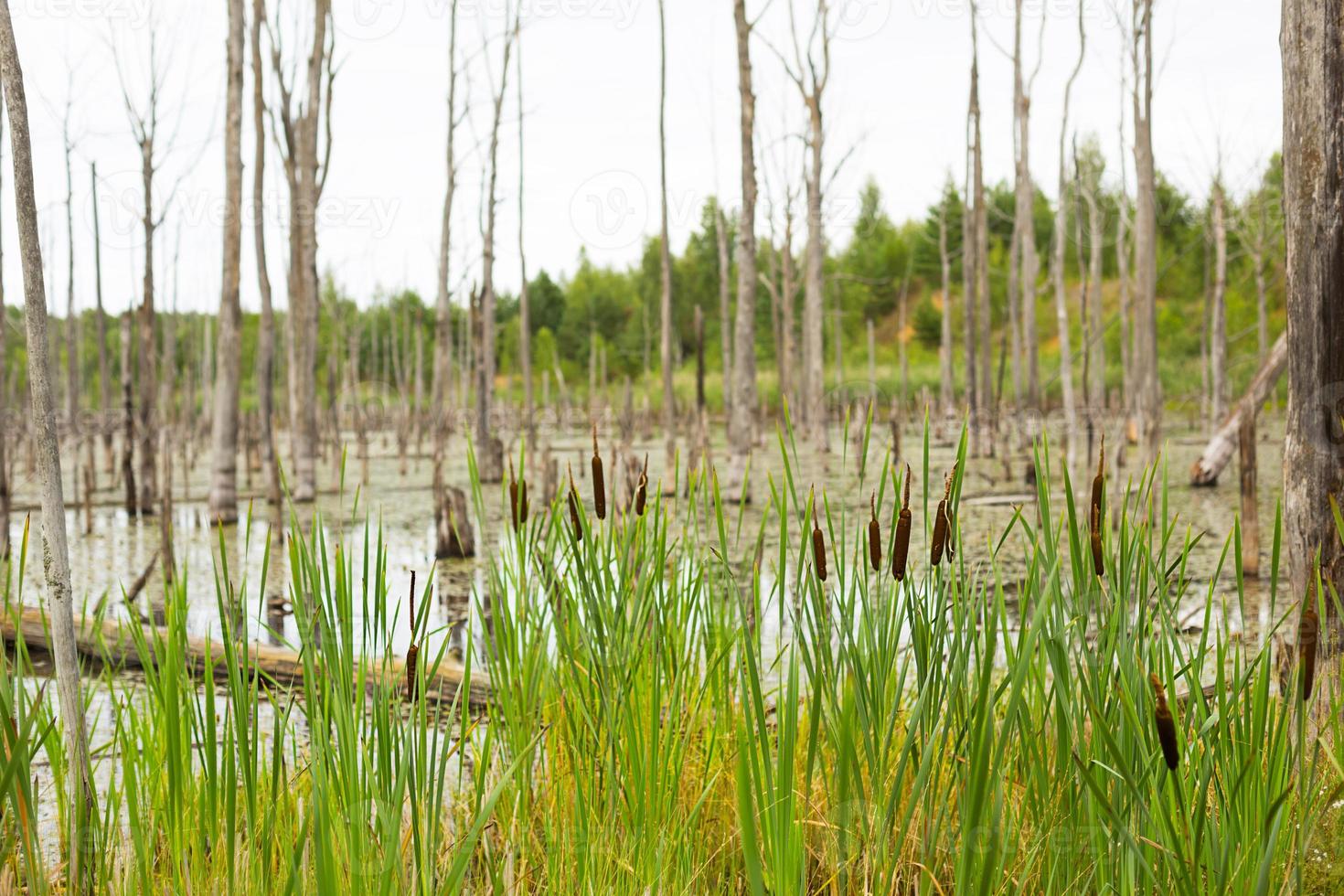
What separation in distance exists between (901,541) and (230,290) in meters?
6.84

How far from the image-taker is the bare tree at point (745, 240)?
850 cm

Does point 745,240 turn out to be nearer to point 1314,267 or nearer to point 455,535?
point 455,535

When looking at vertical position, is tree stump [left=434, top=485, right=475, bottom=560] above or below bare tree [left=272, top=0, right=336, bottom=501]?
below

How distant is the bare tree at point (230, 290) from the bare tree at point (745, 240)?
3701 mm

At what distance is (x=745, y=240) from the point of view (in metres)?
8.59

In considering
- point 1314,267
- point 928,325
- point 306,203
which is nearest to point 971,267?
point 306,203

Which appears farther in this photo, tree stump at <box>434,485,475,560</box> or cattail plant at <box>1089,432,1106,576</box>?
tree stump at <box>434,485,475,560</box>

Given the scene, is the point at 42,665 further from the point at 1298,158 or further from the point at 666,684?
the point at 1298,158

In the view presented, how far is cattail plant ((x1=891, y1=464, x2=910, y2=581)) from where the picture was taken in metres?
1.17

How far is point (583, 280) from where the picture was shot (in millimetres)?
49469

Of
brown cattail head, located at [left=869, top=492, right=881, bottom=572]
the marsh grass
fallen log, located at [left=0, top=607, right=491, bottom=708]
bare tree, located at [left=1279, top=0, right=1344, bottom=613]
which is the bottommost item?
fallen log, located at [left=0, top=607, right=491, bottom=708]

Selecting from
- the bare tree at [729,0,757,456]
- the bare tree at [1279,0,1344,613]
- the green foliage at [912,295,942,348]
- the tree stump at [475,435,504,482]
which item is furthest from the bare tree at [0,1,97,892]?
the green foliage at [912,295,942,348]

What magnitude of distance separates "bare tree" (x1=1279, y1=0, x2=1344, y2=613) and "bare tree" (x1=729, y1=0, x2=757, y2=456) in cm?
637

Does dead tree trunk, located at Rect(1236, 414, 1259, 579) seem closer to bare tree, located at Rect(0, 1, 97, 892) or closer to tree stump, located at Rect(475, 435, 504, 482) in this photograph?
bare tree, located at Rect(0, 1, 97, 892)
